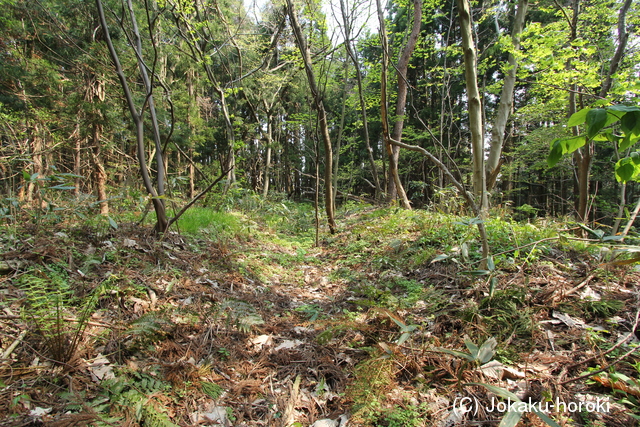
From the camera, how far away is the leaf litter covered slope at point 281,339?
1.38 metres

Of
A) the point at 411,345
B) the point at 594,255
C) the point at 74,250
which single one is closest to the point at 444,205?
the point at 594,255

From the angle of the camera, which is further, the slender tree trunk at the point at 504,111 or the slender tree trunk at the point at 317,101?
the slender tree trunk at the point at 504,111

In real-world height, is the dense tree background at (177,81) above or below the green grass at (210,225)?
above

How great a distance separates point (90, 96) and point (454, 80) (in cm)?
1727

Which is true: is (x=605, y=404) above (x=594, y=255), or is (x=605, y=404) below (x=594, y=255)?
below

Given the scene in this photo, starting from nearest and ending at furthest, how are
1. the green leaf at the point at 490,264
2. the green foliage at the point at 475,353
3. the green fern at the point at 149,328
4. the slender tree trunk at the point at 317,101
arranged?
1. the green foliage at the point at 475,353
2. the green fern at the point at 149,328
3. the green leaf at the point at 490,264
4. the slender tree trunk at the point at 317,101

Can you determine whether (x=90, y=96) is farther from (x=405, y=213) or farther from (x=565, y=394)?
(x=565, y=394)

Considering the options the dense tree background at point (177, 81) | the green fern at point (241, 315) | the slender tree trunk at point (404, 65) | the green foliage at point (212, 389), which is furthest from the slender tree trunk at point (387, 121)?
the green foliage at point (212, 389)

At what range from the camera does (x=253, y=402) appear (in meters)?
1.58

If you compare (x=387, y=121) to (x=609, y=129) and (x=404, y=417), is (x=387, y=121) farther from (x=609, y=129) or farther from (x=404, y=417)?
(x=404, y=417)

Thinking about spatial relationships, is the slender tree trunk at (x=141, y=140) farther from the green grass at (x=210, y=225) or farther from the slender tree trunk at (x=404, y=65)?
the slender tree trunk at (x=404, y=65)

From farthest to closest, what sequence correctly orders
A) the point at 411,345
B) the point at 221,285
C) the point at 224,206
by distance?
the point at 224,206, the point at 221,285, the point at 411,345

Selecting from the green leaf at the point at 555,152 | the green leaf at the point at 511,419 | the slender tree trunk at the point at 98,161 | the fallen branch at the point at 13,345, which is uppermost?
the slender tree trunk at the point at 98,161

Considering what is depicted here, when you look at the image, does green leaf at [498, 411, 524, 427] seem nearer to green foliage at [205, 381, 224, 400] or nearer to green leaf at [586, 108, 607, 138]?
green leaf at [586, 108, 607, 138]
